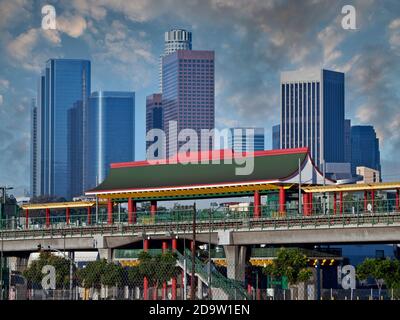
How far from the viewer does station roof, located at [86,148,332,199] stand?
13525 cm

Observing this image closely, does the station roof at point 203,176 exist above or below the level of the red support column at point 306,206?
above

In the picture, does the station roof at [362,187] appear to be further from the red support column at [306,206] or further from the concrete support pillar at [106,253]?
the concrete support pillar at [106,253]

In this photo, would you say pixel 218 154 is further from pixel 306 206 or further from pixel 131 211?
pixel 306 206

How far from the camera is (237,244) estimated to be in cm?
12525

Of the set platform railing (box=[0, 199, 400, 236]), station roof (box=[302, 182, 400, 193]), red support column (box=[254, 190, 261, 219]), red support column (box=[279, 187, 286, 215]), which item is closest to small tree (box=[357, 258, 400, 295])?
platform railing (box=[0, 199, 400, 236])

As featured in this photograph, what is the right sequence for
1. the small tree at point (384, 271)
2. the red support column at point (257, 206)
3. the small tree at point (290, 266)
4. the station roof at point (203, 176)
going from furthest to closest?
the station roof at point (203, 176), the red support column at point (257, 206), the small tree at point (290, 266), the small tree at point (384, 271)

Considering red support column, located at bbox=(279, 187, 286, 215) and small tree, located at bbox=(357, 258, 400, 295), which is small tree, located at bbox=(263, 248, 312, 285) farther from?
red support column, located at bbox=(279, 187, 286, 215)

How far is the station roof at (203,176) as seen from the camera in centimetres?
13525

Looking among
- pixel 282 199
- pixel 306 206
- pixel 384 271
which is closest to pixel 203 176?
pixel 282 199

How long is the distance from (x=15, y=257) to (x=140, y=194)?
26299mm

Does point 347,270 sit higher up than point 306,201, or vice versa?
point 306,201

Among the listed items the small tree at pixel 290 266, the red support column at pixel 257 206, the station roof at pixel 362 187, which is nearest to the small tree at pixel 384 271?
the small tree at pixel 290 266
